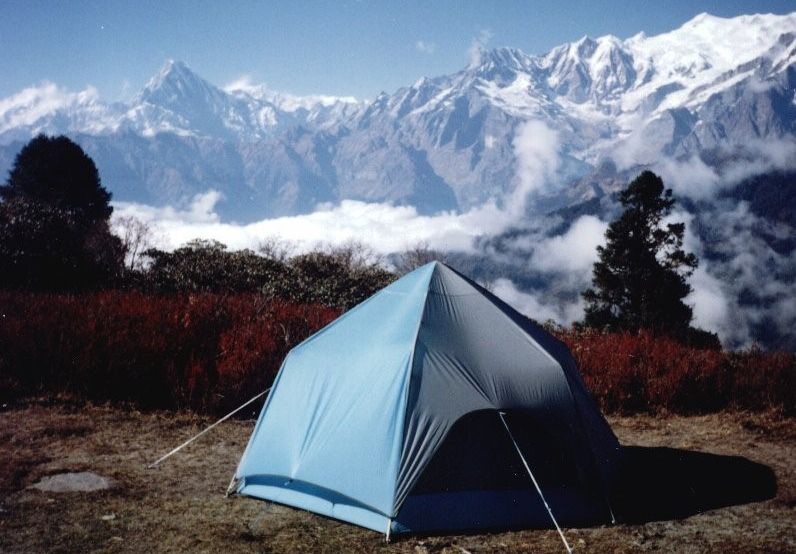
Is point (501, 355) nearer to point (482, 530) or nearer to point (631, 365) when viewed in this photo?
point (482, 530)

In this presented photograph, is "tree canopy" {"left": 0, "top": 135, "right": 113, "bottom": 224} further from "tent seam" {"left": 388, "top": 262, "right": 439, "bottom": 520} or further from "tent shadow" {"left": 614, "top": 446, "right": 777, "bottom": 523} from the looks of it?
"tent shadow" {"left": 614, "top": 446, "right": 777, "bottom": 523}

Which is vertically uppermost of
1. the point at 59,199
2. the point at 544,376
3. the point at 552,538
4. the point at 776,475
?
the point at 59,199

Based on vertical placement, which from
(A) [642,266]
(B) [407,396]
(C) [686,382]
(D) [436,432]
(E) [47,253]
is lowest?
(D) [436,432]

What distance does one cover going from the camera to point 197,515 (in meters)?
5.19

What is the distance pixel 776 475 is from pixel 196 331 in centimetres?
940

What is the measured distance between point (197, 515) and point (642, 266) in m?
36.7

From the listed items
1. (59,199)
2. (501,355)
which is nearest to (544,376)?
(501,355)

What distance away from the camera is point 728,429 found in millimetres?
8672

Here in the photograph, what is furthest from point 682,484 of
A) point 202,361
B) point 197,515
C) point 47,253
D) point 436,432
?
point 47,253

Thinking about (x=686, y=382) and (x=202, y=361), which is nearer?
(x=202, y=361)

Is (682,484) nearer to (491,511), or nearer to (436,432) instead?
(491,511)

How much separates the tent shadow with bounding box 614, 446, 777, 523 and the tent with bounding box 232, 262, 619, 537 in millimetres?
464

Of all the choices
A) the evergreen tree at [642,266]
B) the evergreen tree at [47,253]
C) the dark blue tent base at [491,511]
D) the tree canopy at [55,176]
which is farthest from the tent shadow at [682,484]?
the tree canopy at [55,176]

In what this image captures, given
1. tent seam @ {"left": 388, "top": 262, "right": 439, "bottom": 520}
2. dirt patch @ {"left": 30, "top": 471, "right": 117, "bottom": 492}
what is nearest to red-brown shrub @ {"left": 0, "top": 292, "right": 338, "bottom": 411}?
dirt patch @ {"left": 30, "top": 471, "right": 117, "bottom": 492}
